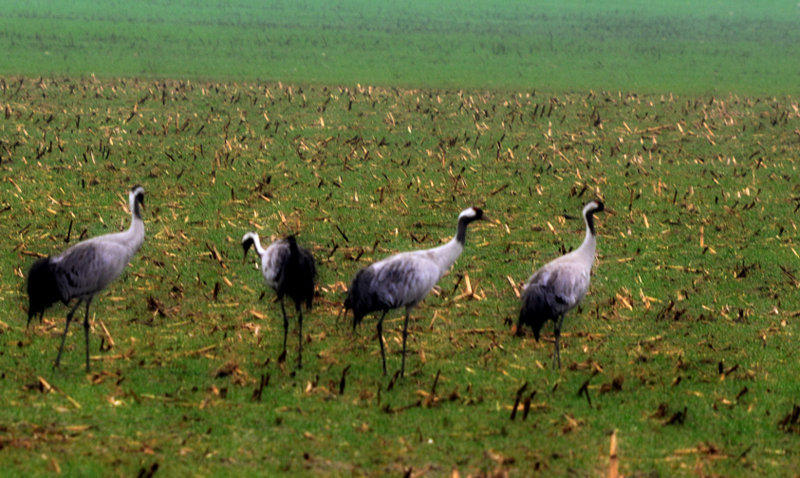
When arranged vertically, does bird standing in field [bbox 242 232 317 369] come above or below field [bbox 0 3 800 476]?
above

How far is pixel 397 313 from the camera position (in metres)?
14.5

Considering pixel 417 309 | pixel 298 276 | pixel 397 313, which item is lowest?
pixel 397 313

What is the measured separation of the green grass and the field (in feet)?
0.15

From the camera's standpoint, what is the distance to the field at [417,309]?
9867mm

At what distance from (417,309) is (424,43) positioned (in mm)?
40921


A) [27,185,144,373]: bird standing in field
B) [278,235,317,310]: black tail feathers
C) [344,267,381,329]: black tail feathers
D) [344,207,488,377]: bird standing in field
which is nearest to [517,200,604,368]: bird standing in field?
[344,207,488,377]: bird standing in field

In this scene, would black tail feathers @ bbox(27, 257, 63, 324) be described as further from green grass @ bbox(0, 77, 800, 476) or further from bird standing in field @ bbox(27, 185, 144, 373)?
green grass @ bbox(0, 77, 800, 476)

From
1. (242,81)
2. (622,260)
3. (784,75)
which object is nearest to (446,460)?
(622,260)

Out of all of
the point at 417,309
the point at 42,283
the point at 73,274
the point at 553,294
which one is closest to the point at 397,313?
the point at 417,309

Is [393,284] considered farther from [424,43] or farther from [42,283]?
[424,43]

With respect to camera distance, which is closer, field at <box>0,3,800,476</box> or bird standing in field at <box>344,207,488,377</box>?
field at <box>0,3,800,476</box>

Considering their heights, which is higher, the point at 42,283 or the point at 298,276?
the point at 298,276

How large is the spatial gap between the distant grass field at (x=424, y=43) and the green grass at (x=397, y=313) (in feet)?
40.8

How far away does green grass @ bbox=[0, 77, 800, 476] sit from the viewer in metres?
9.88
